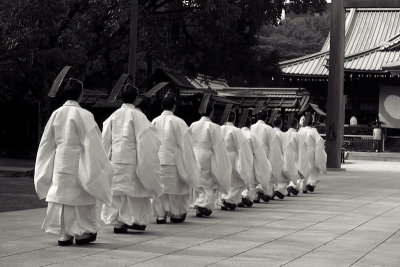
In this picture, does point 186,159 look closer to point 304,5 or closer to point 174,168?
point 174,168

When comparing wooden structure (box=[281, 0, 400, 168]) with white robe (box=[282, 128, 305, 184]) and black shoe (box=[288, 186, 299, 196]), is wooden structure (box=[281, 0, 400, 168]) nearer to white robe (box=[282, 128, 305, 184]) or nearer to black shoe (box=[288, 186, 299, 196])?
white robe (box=[282, 128, 305, 184])

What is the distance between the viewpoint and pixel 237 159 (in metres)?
15.6

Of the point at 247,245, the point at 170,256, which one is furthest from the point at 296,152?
the point at 170,256

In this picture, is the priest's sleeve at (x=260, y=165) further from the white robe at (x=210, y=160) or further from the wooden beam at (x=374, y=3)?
the wooden beam at (x=374, y=3)

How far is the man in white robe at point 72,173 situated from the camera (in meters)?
9.70

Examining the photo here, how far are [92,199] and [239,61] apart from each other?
23500 millimetres

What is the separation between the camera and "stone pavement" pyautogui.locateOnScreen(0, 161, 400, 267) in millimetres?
8875

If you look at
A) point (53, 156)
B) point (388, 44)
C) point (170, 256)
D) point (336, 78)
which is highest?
point (388, 44)

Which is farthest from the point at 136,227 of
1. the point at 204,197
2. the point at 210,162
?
the point at 210,162

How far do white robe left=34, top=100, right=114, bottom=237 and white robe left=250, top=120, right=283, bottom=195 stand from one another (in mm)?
7800

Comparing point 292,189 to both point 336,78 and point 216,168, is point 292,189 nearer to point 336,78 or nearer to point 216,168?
point 216,168

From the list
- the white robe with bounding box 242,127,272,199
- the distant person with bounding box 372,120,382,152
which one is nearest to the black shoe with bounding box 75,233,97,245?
the white robe with bounding box 242,127,272,199

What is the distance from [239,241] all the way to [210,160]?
3606 mm

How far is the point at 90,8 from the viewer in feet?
72.7
